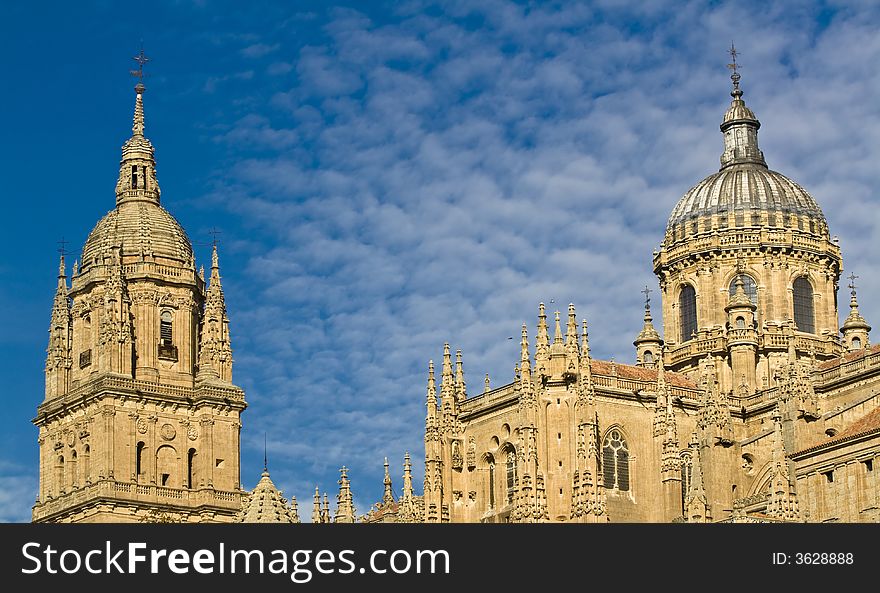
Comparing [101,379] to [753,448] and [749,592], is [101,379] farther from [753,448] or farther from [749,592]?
[749,592]

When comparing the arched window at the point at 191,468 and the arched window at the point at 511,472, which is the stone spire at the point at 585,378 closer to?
the arched window at the point at 511,472

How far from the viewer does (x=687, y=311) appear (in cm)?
13388

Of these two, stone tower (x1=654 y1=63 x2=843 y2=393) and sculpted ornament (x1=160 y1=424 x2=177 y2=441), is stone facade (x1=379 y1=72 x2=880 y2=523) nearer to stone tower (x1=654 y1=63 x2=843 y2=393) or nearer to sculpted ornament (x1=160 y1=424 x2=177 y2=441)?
stone tower (x1=654 y1=63 x2=843 y2=393)

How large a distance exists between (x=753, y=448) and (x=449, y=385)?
60.7ft

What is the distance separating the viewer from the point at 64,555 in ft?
206

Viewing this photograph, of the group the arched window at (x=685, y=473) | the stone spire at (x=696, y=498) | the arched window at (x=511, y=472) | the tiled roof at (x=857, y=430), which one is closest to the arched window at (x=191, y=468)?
the arched window at (x=511, y=472)

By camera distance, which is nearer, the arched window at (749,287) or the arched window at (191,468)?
the arched window at (749,287)

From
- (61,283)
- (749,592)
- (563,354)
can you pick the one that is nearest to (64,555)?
(749,592)

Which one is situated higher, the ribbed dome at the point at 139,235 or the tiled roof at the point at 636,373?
the ribbed dome at the point at 139,235

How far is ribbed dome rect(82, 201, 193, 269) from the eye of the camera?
468 ft

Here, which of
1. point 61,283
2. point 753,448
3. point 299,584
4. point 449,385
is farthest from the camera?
point 61,283

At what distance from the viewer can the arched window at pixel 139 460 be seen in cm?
13550

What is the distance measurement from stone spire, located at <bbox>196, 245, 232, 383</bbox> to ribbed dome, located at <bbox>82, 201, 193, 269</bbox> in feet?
10.3

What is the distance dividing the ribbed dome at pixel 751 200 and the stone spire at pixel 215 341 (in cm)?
3042
